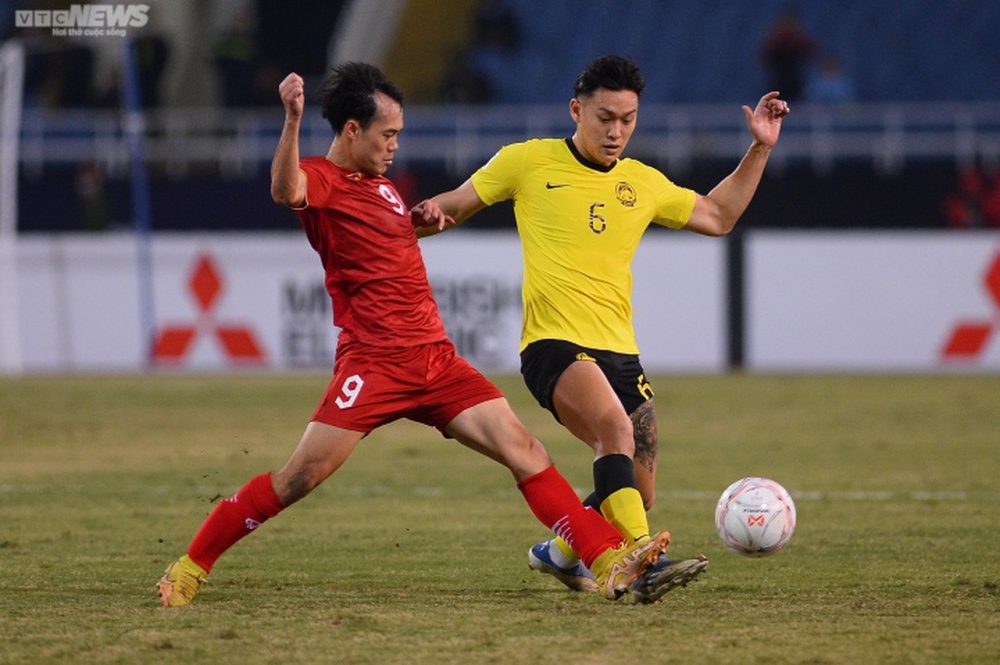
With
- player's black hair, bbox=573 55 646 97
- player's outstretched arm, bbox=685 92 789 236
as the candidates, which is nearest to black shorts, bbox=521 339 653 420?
player's outstretched arm, bbox=685 92 789 236

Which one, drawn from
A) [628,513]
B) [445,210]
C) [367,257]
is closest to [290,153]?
[367,257]

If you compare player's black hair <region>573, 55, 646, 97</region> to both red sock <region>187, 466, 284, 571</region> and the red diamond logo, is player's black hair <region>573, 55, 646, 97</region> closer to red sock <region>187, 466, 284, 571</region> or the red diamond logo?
red sock <region>187, 466, 284, 571</region>

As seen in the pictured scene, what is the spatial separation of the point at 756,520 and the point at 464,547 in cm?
170

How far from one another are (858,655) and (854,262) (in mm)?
14996

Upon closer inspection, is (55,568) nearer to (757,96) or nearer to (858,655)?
(858,655)

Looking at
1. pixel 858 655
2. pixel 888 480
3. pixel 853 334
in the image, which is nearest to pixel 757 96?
pixel 853 334

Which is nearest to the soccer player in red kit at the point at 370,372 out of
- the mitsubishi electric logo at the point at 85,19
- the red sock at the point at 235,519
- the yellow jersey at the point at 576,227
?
the red sock at the point at 235,519

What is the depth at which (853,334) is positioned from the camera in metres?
19.9

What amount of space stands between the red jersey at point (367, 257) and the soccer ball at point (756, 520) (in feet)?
4.77

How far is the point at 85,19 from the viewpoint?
13477 millimetres

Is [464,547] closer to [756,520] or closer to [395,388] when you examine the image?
[756,520]

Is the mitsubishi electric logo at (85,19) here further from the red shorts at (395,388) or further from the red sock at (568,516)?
the red sock at (568,516)

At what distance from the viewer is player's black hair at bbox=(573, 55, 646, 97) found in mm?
6727

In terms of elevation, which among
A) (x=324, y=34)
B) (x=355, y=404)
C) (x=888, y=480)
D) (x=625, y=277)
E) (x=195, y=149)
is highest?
(x=324, y=34)
